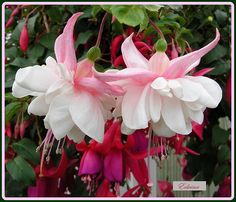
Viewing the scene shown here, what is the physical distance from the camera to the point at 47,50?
3.18ft

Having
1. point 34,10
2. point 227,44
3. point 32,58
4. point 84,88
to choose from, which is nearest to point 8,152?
point 32,58

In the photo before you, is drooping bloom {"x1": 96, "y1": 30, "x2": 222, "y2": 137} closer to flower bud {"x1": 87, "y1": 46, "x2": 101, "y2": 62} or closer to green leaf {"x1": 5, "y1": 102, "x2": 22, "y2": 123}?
flower bud {"x1": 87, "y1": 46, "x2": 101, "y2": 62}

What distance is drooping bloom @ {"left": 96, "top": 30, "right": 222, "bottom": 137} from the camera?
1.69 ft

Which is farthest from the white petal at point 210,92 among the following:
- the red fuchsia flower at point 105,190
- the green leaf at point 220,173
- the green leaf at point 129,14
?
the green leaf at point 220,173

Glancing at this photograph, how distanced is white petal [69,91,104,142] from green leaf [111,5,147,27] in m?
0.12

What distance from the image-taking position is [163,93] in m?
0.51

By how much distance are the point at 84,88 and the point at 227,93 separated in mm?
533

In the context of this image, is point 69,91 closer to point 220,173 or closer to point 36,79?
point 36,79

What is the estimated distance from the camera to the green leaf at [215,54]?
3.21 ft

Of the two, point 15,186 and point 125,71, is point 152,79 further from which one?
point 15,186

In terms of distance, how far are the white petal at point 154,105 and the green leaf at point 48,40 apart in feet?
1.47

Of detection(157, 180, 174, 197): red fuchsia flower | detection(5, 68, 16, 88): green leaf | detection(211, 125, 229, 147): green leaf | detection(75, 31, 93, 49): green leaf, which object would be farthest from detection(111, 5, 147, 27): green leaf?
detection(157, 180, 174, 197): red fuchsia flower

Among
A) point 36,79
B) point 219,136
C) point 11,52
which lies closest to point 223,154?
point 219,136

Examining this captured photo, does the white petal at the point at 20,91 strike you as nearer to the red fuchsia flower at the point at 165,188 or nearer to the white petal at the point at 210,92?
the white petal at the point at 210,92
